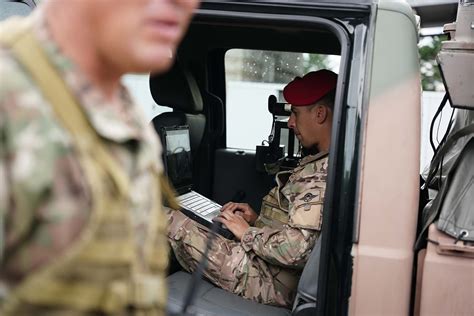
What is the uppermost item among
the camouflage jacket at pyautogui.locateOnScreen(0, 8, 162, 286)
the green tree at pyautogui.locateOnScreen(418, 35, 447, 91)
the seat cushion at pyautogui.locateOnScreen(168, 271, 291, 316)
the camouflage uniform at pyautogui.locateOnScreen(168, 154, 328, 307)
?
the green tree at pyautogui.locateOnScreen(418, 35, 447, 91)

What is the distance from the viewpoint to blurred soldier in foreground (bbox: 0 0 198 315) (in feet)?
2.58

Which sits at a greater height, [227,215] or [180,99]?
[180,99]

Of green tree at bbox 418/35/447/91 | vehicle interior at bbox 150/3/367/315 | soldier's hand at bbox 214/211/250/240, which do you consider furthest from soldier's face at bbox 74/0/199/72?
green tree at bbox 418/35/447/91

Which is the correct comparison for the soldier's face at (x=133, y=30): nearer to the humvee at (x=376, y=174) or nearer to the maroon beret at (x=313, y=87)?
the humvee at (x=376, y=174)

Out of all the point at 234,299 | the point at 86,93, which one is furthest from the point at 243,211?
the point at 86,93

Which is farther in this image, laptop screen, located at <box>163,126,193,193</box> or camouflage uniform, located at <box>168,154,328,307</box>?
laptop screen, located at <box>163,126,193,193</box>

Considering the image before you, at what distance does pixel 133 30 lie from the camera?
0.86m

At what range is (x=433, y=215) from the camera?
184 centimetres

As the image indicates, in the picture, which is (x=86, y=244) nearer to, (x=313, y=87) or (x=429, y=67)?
(x=313, y=87)

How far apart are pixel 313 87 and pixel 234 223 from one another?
61 centimetres

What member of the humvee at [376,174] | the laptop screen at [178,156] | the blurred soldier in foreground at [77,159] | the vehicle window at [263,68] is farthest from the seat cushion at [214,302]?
the blurred soldier in foreground at [77,159]

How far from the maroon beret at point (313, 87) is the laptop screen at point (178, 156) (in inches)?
21.3

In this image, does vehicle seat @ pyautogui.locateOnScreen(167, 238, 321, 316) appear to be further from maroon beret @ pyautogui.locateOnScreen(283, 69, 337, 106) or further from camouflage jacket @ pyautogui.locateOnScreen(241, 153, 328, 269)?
maroon beret @ pyautogui.locateOnScreen(283, 69, 337, 106)

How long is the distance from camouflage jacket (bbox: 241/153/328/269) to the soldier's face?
1.41 m
